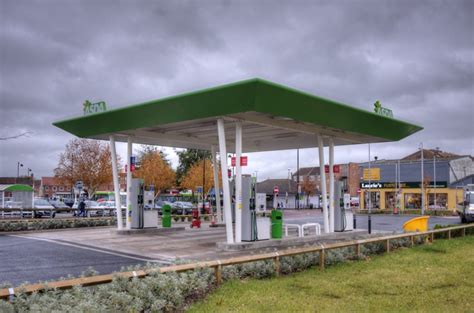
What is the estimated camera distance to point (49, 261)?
12852mm

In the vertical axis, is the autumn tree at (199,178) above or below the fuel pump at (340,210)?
above

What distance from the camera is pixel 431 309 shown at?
25.4 feet

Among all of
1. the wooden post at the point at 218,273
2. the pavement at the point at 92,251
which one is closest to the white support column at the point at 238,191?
the pavement at the point at 92,251

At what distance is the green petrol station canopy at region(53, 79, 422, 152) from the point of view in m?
13.6

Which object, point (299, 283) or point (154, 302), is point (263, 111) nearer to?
point (299, 283)

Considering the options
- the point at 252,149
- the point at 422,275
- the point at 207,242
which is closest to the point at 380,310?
the point at 422,275

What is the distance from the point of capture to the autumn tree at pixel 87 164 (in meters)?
51.8

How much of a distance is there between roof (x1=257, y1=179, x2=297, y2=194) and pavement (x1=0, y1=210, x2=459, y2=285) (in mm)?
65882

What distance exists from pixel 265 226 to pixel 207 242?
8.54 feet

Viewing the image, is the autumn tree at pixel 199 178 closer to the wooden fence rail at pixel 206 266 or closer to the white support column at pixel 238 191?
the white support column at pixel 238 191

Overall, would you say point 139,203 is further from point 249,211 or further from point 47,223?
point 249,211

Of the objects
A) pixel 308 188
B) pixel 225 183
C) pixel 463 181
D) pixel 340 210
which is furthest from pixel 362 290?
pixel 308 188

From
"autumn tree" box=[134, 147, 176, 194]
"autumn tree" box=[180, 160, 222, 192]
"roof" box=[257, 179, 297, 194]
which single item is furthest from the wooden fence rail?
"roof" box=[257, 179, 297, 194]

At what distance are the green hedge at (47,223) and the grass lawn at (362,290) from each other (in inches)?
640
